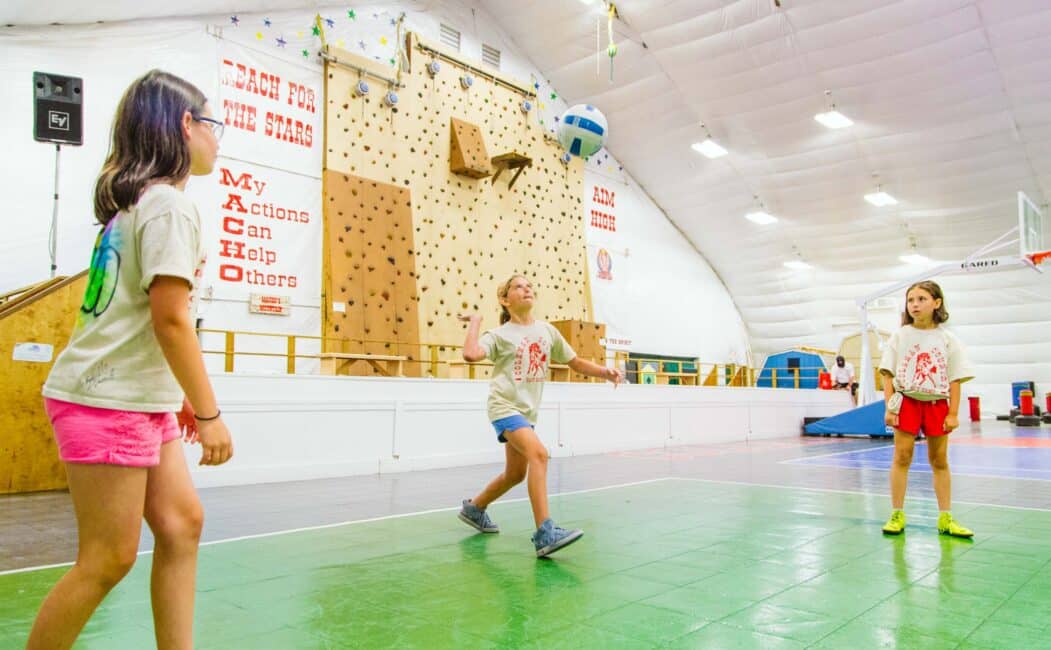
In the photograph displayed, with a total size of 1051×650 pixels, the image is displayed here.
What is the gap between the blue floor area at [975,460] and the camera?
7.98m

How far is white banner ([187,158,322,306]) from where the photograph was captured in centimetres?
1071

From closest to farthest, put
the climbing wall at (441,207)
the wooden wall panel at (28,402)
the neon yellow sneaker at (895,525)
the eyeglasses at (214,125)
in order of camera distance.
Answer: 1. the eyeglasses at (214,125)
2. the neon yellow sneaker at (895,525)
3. the wooden wall panel at (28,402)
4. the climbing wall at (441,207)

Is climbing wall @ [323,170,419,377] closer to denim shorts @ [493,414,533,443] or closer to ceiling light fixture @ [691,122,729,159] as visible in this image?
denim shorts @ [493,414,533,443]

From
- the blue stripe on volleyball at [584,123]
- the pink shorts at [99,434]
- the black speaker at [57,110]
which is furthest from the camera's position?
the blue stripe on volleyball at [584,123]

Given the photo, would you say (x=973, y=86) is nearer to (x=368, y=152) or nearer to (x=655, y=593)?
(x=368, y=152)

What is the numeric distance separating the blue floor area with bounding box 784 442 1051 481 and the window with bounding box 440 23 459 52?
10.6 meters

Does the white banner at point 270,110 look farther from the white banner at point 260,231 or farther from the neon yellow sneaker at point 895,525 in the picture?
the neon yellow sneaker at point 895,525

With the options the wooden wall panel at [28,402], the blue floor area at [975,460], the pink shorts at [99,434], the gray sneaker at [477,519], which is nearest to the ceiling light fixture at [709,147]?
the blue floor area at [975,460]

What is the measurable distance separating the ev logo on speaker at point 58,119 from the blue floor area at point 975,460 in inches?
361

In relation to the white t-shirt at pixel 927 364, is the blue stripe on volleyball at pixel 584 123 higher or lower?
higher

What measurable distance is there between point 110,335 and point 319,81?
39.2ft

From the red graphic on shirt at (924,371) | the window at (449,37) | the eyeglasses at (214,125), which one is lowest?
the red graphic on shirt at (924,371)

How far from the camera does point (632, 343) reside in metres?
18.7

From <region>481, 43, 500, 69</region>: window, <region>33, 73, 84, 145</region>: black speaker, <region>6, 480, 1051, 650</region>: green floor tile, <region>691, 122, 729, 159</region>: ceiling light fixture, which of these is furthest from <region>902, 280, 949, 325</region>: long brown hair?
<region>691, 122, 729, 159</region>: ceiling light fixture
